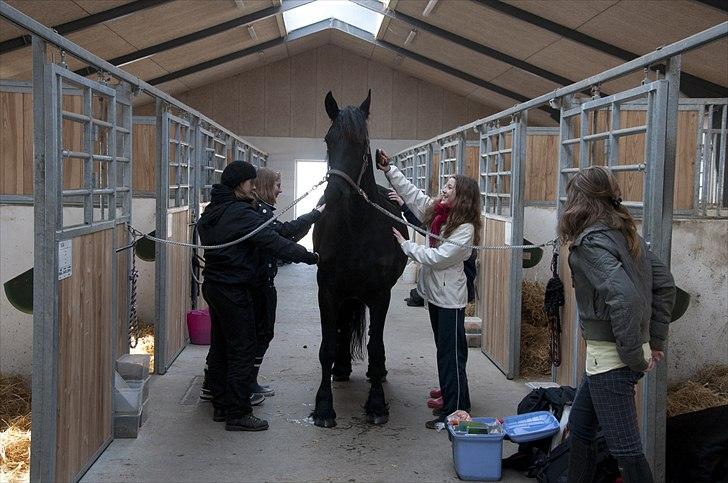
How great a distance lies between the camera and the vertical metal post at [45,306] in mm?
2576

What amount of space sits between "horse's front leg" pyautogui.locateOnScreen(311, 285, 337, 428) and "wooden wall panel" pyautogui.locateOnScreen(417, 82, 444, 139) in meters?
12.3

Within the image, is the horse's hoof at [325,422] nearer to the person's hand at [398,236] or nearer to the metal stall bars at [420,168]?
the person's hand at [398,236]

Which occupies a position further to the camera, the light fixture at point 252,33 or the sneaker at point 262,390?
the light fixture at point 252,33

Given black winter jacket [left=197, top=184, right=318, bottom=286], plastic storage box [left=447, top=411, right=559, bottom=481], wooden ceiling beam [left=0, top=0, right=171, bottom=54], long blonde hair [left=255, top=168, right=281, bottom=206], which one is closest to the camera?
plastic storage box [left=447, top=411, right=559, bottom=481]

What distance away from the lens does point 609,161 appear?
3303 millimetres

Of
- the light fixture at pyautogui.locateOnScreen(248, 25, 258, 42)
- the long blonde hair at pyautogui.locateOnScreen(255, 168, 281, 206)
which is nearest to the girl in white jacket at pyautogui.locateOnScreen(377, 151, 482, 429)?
the long blonde hair at pyautogui.locateOnScreen(255, 168, 281, 206)

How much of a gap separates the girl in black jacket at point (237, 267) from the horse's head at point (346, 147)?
0.40 meters

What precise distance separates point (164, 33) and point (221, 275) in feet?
24.9

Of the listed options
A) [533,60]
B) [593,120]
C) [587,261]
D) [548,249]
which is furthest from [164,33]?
[587,261]

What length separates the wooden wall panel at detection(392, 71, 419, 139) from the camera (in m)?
15.9

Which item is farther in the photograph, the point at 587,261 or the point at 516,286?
the point at 516,286

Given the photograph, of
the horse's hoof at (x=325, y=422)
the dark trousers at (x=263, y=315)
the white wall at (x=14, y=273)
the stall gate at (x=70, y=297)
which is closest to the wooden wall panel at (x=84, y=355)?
the stall gate at (x=70, y=297)

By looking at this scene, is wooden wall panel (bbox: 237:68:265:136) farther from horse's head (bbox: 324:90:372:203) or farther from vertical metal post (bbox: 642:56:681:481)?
vertical metal post (bbox: 642:56:681:481)

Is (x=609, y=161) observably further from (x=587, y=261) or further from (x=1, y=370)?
(x=1, y=370)
